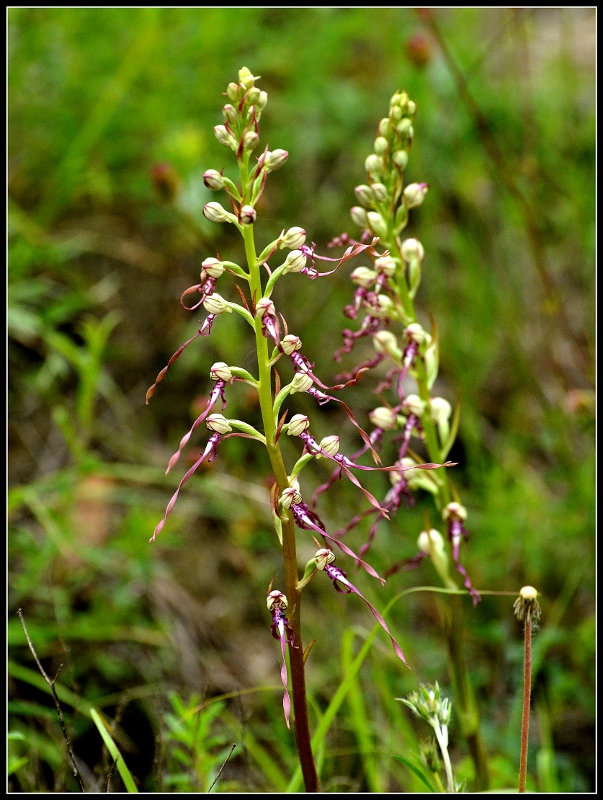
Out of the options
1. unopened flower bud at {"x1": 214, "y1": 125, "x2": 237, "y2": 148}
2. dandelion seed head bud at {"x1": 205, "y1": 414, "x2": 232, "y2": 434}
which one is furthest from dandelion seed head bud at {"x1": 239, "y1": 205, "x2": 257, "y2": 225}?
dandelion seed head bud at {"x1": 205, "y1": 414, "x2": 232, "y2": 434}

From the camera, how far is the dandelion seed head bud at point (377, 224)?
5.83 ft

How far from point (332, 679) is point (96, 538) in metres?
1.34

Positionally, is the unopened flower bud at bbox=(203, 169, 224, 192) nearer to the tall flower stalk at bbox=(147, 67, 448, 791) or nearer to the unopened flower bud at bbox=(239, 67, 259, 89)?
the tall flower stalk at bbox=(147, 67, 448, 791)

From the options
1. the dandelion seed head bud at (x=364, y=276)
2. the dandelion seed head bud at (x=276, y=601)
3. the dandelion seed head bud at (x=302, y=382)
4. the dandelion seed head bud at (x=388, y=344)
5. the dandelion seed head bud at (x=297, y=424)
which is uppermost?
the dandelion seed head bud at (x=364, y=276)

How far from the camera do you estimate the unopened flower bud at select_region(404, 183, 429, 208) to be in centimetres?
184

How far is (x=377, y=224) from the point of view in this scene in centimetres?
180

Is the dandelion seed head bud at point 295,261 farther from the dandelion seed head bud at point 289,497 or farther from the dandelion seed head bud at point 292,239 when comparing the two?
the dandelion seed head bud at point 289,497

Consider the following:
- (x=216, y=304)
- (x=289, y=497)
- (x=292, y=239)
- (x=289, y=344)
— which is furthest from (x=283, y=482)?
(x=292, y=239)

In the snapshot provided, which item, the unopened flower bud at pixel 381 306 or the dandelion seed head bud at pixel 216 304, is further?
the unopened flower bud at pixel 381 306

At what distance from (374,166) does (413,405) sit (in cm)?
61

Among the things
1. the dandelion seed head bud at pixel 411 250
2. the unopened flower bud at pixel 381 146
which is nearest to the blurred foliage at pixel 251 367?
the dandelion seed head bud at pixel 411 250

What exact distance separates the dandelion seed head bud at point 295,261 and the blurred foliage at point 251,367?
126 centimetres

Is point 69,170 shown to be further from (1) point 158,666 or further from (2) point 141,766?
(2) point 141,766

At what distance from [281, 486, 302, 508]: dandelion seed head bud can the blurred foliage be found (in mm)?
949
